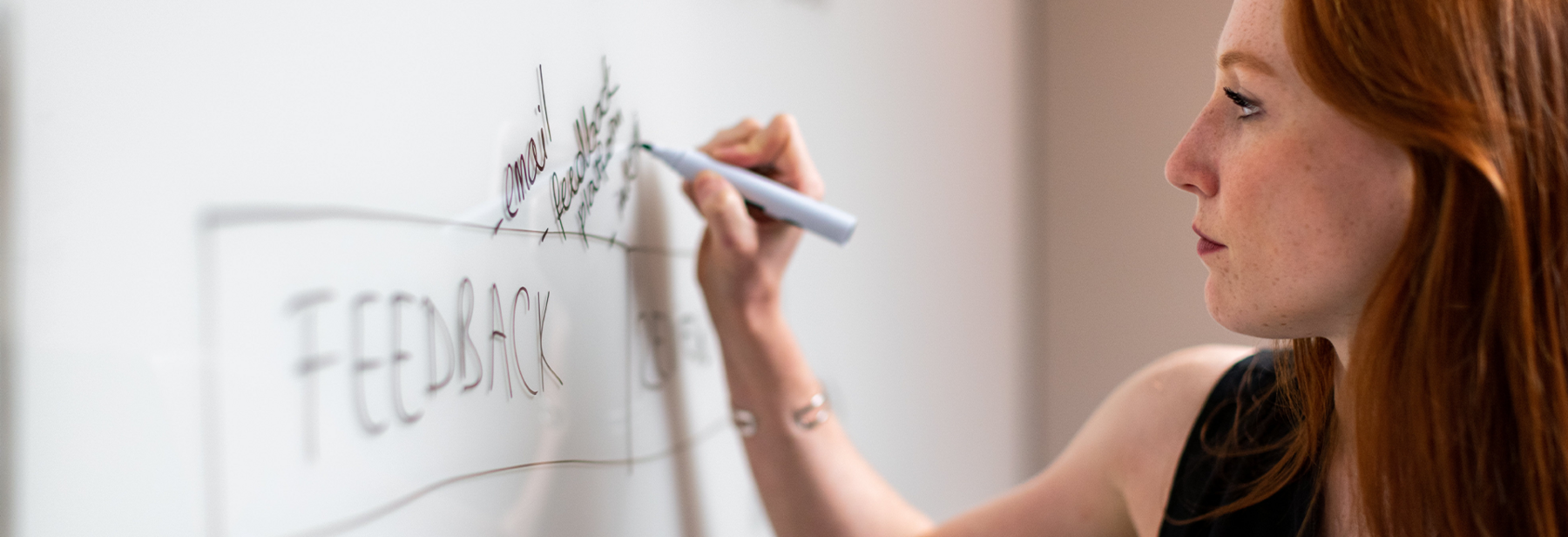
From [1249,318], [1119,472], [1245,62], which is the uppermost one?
[1245,62]

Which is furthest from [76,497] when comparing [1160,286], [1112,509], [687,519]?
[1160,286]

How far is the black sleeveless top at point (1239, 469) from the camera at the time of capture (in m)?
0.50

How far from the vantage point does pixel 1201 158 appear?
0.40m

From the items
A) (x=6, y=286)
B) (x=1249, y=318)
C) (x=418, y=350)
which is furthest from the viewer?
(x=1249, y=318)

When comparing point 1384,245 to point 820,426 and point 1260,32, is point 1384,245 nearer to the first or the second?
point 1260,32

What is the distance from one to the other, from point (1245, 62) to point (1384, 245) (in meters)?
0.09

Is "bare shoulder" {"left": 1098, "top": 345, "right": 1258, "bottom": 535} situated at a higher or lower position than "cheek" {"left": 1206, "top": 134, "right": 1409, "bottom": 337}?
lower

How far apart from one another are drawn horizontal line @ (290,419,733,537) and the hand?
6 centimetres

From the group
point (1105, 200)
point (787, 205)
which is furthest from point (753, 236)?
point (1105, 200)

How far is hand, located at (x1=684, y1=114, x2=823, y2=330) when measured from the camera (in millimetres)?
437

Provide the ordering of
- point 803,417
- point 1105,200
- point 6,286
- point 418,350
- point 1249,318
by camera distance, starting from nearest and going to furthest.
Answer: point 6,286, point 418,350, point 1249,318, point 803,417, point 1105,200

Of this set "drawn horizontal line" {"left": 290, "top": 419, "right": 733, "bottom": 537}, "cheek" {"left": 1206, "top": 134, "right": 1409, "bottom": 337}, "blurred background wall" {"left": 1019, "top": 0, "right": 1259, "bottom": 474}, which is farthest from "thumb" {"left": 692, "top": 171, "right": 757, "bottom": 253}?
"blurred background wall" {"left": 1019, "top": 0, "right": 1259, "bottom": 474}

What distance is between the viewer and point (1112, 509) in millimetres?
576

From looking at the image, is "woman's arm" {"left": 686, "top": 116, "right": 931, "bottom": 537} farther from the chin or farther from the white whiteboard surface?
the chin
